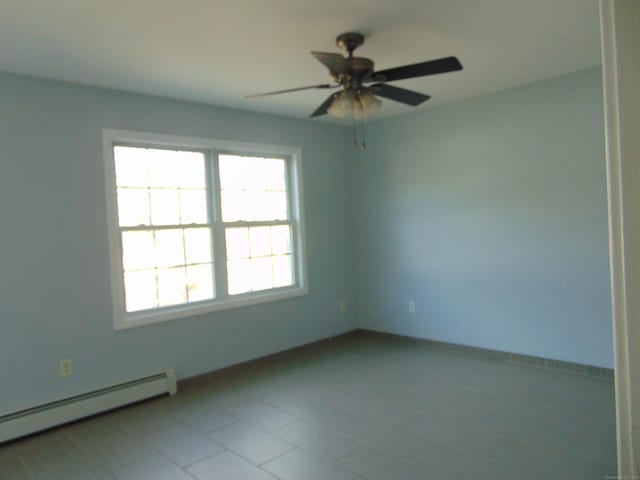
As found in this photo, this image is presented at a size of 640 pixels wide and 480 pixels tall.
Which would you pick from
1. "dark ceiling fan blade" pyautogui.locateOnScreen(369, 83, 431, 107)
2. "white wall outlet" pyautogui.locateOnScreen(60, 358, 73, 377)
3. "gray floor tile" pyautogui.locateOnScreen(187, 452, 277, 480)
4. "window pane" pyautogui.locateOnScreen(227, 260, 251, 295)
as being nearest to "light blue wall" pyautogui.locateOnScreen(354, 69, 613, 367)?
"window pane" pyautogui.locateOnScreen(227, 260, 251, 295)

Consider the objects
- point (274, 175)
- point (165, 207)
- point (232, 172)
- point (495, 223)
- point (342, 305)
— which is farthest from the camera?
point (342, 305)

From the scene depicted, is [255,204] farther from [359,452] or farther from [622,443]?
[622,443]

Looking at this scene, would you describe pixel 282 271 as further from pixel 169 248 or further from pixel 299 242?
pixel 169 248

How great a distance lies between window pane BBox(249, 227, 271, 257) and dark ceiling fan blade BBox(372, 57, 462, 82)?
8.05ft

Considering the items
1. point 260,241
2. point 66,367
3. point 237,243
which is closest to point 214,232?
point 237,243

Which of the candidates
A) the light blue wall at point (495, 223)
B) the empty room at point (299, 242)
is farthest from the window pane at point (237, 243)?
the light blue wall at point (495, 223)

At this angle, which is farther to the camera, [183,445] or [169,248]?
[169,248]

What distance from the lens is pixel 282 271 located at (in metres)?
4.87

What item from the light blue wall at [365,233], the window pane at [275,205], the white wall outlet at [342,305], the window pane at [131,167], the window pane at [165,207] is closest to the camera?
the light blue wall at [365,233]

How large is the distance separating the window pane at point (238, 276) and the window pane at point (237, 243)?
0.23ft

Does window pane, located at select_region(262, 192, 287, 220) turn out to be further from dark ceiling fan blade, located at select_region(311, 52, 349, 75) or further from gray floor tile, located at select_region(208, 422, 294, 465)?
dark ceiling fan blade, located at select_region(311, 52, 349, 75)

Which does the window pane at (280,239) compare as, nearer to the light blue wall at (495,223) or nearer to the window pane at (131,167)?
the light blue wall at (495,223)

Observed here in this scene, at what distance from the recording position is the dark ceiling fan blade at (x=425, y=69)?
7.53 ft

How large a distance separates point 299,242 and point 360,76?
2607 millimetres
